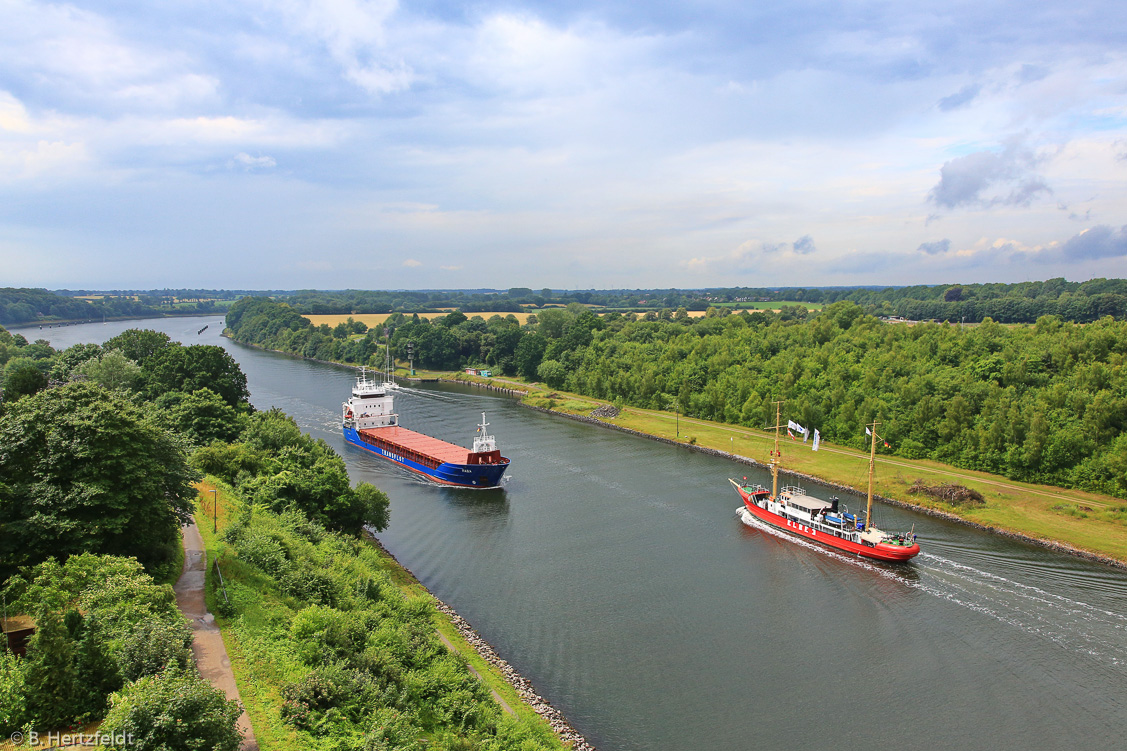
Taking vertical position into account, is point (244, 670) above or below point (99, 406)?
below

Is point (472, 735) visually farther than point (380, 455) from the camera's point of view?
No

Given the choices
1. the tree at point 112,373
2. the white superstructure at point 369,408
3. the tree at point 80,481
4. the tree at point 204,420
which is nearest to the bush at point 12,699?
the tree at point 80,481

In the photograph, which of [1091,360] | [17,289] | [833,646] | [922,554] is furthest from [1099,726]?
[17,289]

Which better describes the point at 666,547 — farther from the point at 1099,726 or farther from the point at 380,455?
the point at 380,455

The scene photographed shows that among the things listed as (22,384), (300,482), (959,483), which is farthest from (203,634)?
(959,483)

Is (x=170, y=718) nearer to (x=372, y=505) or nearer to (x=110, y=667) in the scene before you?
(x=110, y=667)

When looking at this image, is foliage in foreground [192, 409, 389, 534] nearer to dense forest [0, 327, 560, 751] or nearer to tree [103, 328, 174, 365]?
dense forest [0, 327, 560, 751]
